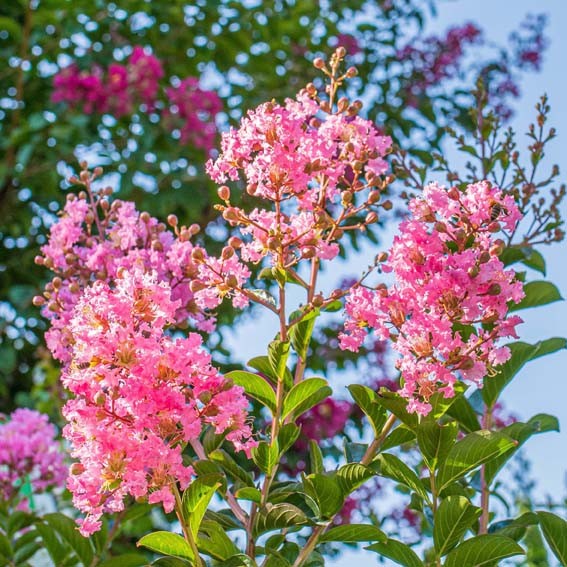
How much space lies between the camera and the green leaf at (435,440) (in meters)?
0.96

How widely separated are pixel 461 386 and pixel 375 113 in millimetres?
2477

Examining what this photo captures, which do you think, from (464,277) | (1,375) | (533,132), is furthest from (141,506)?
(1,375)

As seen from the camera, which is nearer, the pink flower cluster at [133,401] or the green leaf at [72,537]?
the pink flower cluster at [133,401]

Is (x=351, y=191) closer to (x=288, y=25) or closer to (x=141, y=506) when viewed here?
(x=141, y=506)

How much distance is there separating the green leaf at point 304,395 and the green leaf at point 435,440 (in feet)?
0.41

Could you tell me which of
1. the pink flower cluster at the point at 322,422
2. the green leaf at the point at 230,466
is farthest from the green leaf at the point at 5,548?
the pink flower cluster at the point at 322,422

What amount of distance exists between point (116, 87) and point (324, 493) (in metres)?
2.39

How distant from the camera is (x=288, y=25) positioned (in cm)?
344

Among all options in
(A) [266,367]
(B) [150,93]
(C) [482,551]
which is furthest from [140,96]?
(C) [482,551]

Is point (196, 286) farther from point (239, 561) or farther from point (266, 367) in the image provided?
point (239, 561)

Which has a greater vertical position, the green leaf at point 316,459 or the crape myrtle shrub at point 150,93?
the crape myrtle shrub at point 150,93

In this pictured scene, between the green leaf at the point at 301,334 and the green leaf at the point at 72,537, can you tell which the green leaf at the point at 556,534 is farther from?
the green leaf at the point at 72,537

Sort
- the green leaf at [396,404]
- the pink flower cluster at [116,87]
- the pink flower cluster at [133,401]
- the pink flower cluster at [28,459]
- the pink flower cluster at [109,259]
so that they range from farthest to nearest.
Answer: the pink flower cluster at [116,87] → the pink flower cluster at [28,459] → the pink flower cluster at [109,259] → the green leaf at [396,404] → the pink flower cluster at [133,401]

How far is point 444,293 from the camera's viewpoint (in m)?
0.92
